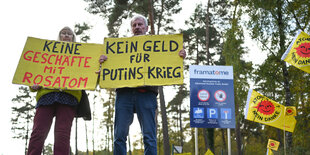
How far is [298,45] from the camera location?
742 centimetres

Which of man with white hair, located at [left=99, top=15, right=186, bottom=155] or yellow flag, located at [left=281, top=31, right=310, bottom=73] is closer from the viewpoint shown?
man with white hair, located at [left=99, top=15, right=186, bottom=155]

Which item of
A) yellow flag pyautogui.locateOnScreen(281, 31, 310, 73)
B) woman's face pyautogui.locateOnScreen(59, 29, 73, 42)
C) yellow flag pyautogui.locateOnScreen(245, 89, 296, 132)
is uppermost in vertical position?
yellow flag pyautogui.locateOnScreen(281, 31, 310, 73)

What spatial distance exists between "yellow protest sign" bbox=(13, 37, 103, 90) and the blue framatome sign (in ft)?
15.3

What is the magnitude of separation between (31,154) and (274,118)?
6.93 m

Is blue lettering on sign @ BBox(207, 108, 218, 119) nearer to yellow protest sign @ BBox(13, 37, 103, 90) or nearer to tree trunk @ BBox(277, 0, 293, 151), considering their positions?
yellow protest sign @ BBox(13, 37, 103, 90)

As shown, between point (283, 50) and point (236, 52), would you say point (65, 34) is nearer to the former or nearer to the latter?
point (283, 50)

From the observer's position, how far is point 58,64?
12.8 ft

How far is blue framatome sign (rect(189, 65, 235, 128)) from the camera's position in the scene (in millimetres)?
8195

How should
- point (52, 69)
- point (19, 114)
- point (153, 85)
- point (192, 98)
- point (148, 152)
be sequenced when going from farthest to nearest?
point (19, 114) < point (192, 98) < point (52, 69) < point (153, 85) < point (148, 152)

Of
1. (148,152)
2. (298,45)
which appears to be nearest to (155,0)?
(298,45)

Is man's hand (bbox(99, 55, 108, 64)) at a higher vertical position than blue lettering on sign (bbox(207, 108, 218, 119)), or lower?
higher

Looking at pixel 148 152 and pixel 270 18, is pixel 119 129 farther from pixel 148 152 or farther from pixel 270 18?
pixel 270 18

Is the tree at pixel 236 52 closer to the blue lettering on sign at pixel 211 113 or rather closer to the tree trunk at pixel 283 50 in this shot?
the tree trunk at pixel 283 50

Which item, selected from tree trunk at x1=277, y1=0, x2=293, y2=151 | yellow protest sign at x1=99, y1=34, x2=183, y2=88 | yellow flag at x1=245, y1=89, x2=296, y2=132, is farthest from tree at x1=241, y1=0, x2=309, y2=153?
yellow protest sign at x1=99, y1=34, x2=183, y2=88
